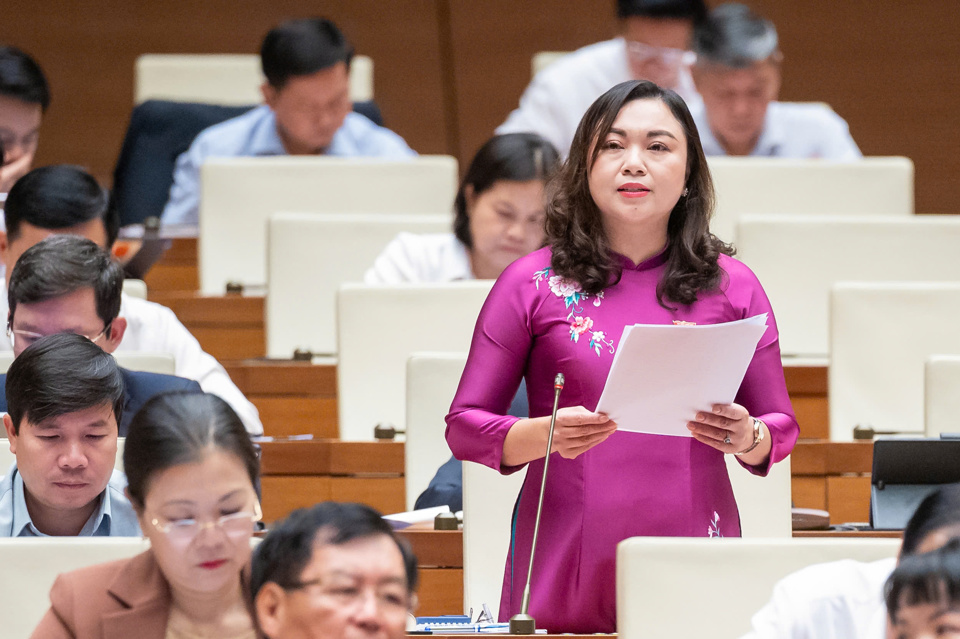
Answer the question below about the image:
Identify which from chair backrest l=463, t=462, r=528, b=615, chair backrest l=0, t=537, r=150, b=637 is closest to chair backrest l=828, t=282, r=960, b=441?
chair backrest l=463, t=462, r=528, b=615

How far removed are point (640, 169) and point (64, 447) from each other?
24.0 inches

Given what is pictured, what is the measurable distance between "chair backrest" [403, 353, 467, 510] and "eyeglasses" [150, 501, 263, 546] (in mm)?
842

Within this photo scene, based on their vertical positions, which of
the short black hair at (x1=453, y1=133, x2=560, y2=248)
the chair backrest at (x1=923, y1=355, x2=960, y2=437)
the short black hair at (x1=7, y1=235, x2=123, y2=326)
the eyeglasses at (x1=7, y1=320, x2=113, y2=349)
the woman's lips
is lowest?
the chair backrest at (x1=923, y1=355, x2=960, y2=437)

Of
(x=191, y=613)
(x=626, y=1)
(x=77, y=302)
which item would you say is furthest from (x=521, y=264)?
(x=626, y=1)

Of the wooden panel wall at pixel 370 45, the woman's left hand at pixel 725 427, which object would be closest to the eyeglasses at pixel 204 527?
the woman's left hand at pixel 725 427

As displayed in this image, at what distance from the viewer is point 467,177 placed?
2.43 meters

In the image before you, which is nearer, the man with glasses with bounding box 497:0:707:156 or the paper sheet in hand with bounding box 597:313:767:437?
the paper sheet in hand with bounding box 597:313:767:437

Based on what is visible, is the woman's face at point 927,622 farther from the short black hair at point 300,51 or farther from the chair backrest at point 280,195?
the short black hair at point 300,51

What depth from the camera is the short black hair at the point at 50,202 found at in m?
2.20

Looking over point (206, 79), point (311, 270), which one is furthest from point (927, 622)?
point (206, 79)

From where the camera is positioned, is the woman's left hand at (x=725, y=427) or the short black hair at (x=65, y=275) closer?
the woman's left hand at (x=725, y=427)

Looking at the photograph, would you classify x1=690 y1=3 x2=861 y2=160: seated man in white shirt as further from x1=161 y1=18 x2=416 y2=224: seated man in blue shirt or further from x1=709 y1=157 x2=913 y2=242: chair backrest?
x1=161 y1=18 x2=416 y2=224: seated man in blue shirt

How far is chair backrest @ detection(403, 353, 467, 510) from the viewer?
76.4 inches

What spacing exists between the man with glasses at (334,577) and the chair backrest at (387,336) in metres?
1.26
